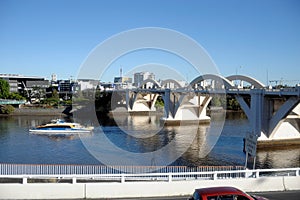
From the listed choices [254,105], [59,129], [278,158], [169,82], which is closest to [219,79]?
[254,105]

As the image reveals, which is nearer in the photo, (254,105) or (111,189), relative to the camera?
(111,189)

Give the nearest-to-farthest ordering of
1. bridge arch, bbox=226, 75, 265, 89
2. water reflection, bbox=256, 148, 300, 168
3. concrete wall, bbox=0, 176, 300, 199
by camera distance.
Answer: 1. concrete wall, bbox=0, 176, 300, 199
2. water reflection, bbox=256, 148, 300, 168
3. bridge arch, bbox=226, 75, 265, 89

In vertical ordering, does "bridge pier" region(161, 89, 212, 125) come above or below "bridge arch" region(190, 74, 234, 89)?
below

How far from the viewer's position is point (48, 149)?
70.3ft

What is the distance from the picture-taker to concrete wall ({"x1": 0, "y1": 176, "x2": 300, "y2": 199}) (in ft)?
22.3

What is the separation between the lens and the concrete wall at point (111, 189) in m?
6.80

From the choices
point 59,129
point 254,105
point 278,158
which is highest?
point 254,105

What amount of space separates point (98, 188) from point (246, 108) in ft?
70.8

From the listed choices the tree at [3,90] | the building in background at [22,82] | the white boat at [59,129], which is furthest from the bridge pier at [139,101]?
the building in background at [22,82]

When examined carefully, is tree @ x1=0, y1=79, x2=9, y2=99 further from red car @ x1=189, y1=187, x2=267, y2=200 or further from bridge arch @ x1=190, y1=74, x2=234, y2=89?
red car @ x1=189, y1=187, x2=267, y2=200

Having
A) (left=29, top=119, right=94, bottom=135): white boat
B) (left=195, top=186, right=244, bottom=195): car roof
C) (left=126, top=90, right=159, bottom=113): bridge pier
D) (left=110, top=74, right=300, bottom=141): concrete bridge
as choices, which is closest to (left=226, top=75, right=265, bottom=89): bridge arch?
(left=110, top=74, right=300, bottom=141): concrete bridge

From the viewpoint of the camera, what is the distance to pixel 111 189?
6980mm

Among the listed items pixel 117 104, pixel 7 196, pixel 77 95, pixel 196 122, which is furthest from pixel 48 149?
pixel 77 95

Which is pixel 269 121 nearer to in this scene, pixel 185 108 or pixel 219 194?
pixel 185 108
